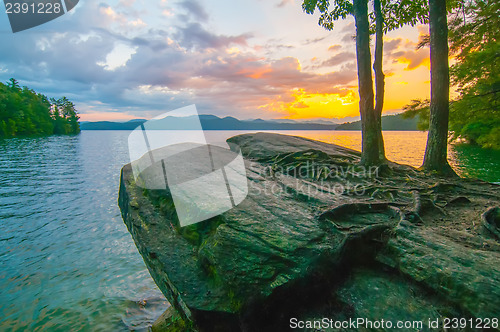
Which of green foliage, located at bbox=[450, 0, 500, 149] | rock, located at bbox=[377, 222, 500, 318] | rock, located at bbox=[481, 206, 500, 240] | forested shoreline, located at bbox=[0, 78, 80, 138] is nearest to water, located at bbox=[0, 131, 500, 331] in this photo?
rock, located at bbox=[377, 222, 500, 318]

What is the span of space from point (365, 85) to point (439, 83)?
2.64 m

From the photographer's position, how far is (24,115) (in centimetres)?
6306

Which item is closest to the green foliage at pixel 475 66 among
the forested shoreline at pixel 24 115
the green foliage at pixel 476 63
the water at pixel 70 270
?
the green foliage at pixel 476 63

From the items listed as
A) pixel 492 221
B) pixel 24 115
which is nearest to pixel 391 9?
pixel 492 221

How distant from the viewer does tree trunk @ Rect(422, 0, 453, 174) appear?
333 inches

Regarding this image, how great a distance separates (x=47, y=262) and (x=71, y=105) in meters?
132

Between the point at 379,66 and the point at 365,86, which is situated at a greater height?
the point at 379,66

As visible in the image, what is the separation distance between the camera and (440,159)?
8922mm

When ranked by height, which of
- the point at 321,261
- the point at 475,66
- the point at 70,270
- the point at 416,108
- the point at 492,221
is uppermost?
the point at 475,66

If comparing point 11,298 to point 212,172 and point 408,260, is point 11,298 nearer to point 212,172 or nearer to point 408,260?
point 212,172

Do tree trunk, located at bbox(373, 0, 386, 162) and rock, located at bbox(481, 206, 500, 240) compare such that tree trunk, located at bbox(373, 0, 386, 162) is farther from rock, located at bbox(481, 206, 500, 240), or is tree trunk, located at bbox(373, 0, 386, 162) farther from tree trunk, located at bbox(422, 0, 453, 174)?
rock, located at bbox(481, 206, 500, 240)

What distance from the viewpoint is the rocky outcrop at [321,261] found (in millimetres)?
2768

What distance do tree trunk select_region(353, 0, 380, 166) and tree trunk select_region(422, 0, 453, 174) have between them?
2.15m

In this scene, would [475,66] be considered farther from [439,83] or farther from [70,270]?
[70,270]
